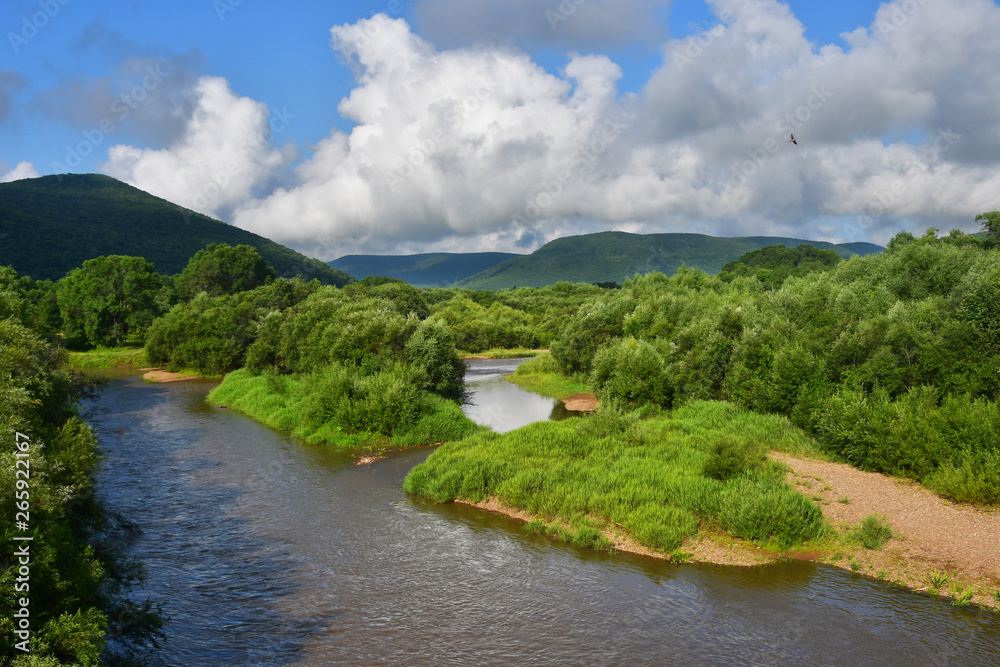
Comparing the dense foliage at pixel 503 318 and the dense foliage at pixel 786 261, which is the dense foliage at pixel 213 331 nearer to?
the dense foliage at pixel 503 318

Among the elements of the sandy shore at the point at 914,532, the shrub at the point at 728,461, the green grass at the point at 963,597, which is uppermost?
the shrub at the point at 728,461

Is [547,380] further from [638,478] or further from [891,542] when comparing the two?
[891,542]

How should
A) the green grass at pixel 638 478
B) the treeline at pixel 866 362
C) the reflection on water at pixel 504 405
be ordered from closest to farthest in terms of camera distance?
the green grass at pixel 638 478 → the treeline at pixel 866 362 → the reflection on water at pixel 504 405

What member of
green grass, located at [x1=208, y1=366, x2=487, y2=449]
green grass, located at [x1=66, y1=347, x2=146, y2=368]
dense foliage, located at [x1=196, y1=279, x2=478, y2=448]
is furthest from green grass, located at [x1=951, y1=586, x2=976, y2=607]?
green grass, located at [x1=66, y1=347, x2=146, y2=368]

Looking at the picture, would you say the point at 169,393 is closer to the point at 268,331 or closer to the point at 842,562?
the point at 268,331

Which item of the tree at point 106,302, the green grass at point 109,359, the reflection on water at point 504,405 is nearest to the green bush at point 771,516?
the reflection on water at point 504,405

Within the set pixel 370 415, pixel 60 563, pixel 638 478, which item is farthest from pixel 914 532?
pixel 370 415
